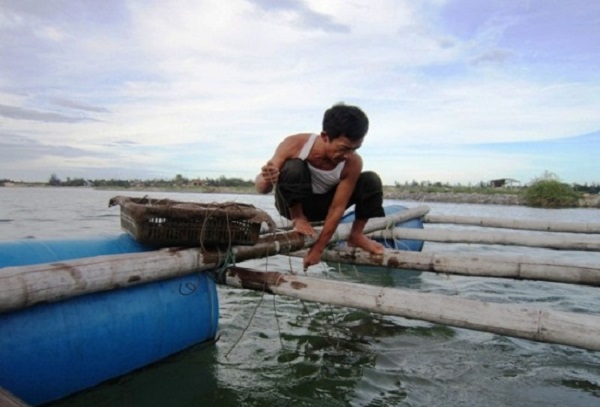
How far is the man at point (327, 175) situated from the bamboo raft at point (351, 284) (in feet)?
0.91

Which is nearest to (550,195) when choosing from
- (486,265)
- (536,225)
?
(536,225)

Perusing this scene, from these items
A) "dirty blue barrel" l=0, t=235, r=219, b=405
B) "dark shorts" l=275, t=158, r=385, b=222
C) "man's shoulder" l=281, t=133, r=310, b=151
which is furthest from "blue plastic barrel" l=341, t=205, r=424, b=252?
"dirty blue barrel" l=0, t=235, r=219, b=405

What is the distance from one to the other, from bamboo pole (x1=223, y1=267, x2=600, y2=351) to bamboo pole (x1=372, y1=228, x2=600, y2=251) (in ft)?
11.3

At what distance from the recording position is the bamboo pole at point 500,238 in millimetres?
5305

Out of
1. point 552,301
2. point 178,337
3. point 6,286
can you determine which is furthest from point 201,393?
point 552,301

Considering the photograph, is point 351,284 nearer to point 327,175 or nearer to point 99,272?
point 327,175

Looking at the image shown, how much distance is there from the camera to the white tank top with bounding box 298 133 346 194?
364cm

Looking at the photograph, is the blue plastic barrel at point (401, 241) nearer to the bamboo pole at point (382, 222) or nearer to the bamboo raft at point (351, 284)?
the bamboo pole at point (382, 222)

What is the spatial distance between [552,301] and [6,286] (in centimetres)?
533

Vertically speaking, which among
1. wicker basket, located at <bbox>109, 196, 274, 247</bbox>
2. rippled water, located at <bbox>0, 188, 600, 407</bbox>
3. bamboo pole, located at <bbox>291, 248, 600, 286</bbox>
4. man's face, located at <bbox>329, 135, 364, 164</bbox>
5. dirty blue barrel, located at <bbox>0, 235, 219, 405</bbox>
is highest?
man's face, located at <bbox>329, 135, 364, 164</bbox>

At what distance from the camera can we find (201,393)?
2.53 meters

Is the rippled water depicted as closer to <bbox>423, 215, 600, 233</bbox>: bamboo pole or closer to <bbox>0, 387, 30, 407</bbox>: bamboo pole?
<bbox>0, 387, 30, 407</bbox>: bamboo pole

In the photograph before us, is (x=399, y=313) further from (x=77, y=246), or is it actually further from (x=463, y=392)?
(x=77, y=246)

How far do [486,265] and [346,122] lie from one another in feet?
5.41
